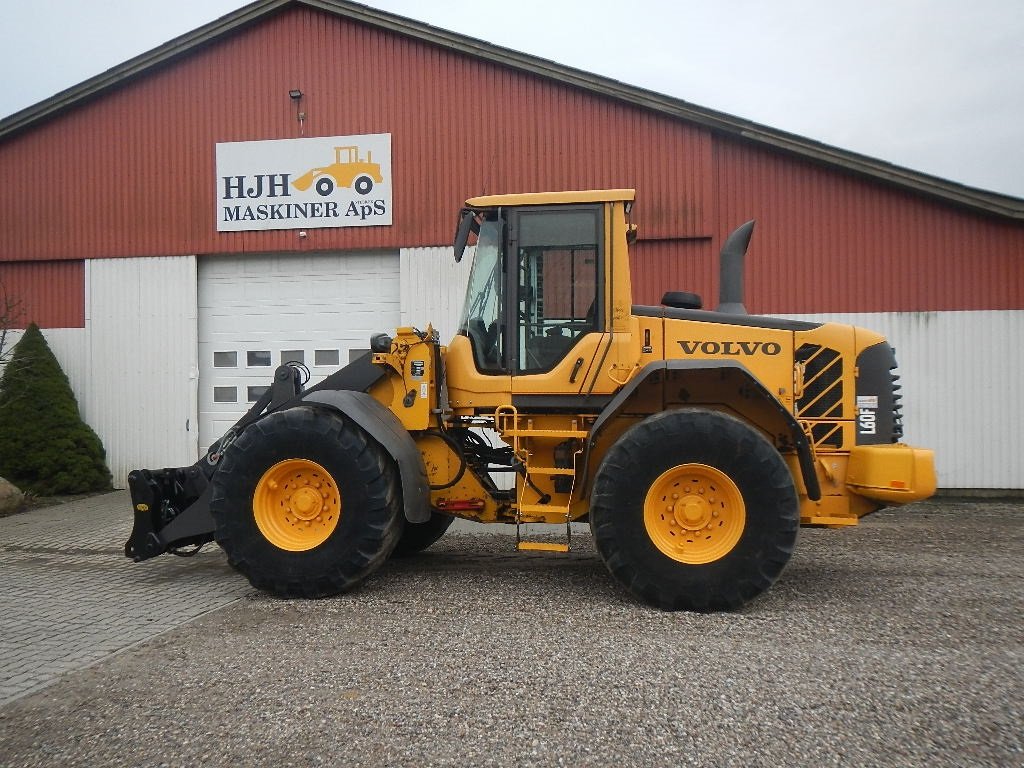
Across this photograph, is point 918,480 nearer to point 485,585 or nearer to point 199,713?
point 485,585

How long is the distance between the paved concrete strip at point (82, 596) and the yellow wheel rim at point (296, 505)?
2.14 ft

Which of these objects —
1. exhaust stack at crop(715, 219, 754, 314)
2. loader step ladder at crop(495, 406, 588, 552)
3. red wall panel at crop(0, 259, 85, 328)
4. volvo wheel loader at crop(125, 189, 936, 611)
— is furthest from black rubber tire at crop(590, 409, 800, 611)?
red wall panel at crop(0, 259, 85, 328)

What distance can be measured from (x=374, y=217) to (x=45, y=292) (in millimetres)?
5513

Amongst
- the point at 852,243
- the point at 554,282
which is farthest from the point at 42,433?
the point at 852,243

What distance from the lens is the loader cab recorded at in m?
5.37

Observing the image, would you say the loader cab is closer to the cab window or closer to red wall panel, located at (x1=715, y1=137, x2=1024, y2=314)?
the cab window

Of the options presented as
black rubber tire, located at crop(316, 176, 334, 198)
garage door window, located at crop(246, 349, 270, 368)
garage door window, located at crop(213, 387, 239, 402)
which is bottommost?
garage door window, located at crop(213, 387, 239, 402)

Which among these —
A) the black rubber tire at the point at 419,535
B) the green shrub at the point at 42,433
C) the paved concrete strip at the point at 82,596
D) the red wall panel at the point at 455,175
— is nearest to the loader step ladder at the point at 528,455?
the black rubber tire at the point at 419,535

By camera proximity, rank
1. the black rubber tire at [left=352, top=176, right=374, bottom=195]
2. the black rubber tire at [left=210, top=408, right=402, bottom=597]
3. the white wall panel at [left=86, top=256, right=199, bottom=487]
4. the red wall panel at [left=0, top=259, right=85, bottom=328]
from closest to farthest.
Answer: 1. the black rubber tire at [left=210, top=408, right=402, bottom=597]
2. the black rubber tire at [left=352, top=176, right=374, bottom=195]
3. the white wall panel at [left=86, top=256, right=199, bottom=487]
4. the red wall panel at [left=0, top=259, right=85, bottom=328]

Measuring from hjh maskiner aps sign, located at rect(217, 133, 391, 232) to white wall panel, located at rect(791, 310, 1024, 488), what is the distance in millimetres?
6646

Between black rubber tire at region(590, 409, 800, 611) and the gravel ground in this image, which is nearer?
the gravel ground

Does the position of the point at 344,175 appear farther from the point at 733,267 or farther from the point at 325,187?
the point at 733,267

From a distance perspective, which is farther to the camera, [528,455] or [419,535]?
[419,535]

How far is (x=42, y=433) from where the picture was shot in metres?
10.7
